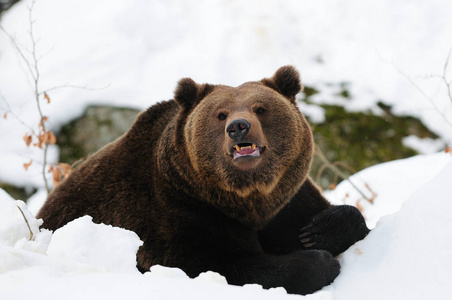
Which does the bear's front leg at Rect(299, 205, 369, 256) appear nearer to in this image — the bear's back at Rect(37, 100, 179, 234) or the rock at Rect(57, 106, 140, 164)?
the bear's back at Rect(37, 100, 179, 234)

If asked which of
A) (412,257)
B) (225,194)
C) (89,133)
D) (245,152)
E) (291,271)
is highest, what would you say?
(245,152)

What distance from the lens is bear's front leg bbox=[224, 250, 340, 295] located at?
3.09 meters

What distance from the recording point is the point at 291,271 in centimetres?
312

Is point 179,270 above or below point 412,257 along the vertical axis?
above

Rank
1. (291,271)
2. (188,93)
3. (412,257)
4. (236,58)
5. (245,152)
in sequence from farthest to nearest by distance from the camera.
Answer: (236,58)
(188,93)
(245,152)
(291,271)
(412,257)

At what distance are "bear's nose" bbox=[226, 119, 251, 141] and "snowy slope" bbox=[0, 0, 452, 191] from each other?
587 cm

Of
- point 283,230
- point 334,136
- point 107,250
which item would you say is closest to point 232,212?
point 283,230

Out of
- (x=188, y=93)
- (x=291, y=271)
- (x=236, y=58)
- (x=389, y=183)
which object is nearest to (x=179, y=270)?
(x=291, y=271)

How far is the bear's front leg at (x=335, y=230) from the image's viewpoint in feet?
11.6

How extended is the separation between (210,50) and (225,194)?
7.22 m

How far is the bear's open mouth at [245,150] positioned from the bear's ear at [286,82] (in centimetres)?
74

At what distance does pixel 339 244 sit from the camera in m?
3.54

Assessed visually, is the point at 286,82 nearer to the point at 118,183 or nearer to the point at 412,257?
the point at 118,183

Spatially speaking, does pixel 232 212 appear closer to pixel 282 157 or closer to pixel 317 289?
pixel 282 157
